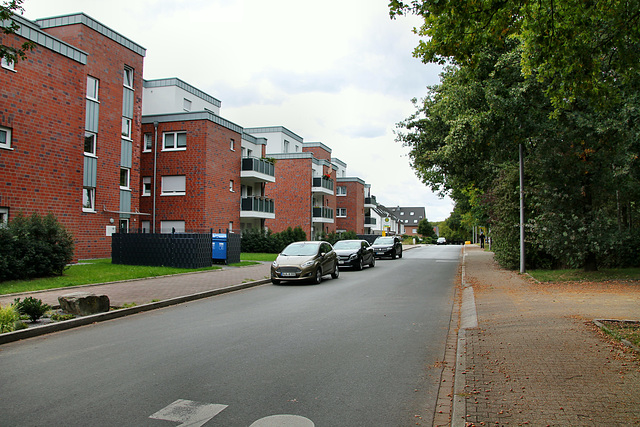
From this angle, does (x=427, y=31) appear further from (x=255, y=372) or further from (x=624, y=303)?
(x=624, y=303)

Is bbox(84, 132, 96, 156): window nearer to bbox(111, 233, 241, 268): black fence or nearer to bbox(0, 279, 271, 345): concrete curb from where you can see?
bbox(111, 233, 241, 268): black fence

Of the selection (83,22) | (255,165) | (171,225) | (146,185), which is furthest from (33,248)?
(255,165)

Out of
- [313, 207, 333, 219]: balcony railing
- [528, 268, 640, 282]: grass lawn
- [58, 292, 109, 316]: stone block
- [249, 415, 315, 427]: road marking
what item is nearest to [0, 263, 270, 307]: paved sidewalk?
[58, 292, 109, 316]: stone block

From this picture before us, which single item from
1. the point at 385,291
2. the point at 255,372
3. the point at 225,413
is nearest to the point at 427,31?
the point at 255,372

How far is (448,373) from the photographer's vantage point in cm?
550

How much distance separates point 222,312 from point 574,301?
25.2ft

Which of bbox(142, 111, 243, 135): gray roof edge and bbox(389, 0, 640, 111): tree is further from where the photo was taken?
bbox(142, 111, 243, 135): gray roof edge

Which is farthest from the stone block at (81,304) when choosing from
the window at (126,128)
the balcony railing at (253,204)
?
the balcony railing at (253,204)

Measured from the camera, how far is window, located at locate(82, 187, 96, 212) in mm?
22361

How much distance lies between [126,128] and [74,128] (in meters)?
7.09

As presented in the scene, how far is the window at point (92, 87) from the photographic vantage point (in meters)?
23.3

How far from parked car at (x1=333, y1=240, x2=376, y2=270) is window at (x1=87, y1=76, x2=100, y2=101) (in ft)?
46.1

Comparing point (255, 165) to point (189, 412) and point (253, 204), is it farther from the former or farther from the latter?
point (189, 412)

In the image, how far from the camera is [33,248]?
13.6 metres
